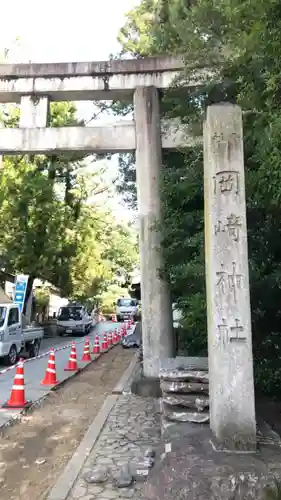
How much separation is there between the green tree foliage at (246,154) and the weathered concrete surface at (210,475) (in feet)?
7.68

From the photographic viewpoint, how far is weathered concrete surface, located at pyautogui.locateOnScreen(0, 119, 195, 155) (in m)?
9.59

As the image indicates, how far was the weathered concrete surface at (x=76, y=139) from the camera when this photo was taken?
9594mm

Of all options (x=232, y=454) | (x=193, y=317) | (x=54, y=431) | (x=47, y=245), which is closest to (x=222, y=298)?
(x=232, y=454)

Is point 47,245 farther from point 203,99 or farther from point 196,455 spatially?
point 196,455

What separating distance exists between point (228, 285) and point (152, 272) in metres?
4.74

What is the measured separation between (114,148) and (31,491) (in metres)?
6.60

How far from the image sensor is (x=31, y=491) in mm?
4844

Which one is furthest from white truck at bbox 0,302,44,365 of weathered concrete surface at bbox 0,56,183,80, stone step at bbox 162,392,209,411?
stone step at bbox 162,392,209,411

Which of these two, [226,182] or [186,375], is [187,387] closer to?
[186,375]

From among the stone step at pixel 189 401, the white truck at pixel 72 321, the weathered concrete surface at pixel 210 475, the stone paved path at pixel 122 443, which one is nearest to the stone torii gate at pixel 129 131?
the stone paved path at pixel 122 443

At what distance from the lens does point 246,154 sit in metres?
6.32

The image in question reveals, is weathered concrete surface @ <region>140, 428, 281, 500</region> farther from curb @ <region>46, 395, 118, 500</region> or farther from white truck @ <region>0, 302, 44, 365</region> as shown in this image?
white truck @ <region>0, 302, 44, 365</region>

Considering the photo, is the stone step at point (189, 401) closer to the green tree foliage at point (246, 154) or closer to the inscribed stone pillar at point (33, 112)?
the green tree foliage at point (246, 154)

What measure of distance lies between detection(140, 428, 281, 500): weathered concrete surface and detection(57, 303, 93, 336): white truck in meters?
26.5
